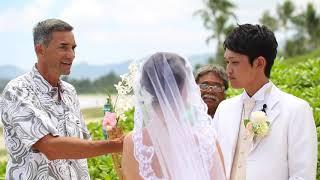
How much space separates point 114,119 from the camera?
13.0 ft

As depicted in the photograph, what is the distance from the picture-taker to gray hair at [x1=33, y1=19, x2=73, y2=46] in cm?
389

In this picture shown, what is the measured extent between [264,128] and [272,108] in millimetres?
164

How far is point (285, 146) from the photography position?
341cm

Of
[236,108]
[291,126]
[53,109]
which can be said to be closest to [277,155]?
[291,126]

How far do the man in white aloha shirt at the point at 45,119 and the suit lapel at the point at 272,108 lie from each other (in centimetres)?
85

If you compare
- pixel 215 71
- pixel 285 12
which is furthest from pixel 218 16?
pixel 215 71

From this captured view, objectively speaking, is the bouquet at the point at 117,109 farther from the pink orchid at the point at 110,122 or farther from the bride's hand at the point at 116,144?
the bride's hand at the point at 116,144

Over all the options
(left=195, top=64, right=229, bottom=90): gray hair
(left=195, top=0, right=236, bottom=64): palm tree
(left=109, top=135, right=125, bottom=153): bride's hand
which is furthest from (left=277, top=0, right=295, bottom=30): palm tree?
(left=109, top=135, right=125, bottom=153): bride's hand

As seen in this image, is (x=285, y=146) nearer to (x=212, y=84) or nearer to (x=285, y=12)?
(x=212, y=84)

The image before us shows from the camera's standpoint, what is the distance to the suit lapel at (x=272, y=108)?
347 centimetres

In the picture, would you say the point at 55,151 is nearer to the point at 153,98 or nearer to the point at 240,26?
the point at 153,98

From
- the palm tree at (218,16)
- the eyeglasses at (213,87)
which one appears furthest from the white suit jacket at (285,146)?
the palm tree at (218,16)

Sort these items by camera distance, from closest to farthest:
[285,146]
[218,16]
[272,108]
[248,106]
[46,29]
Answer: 1. [285,146]
2. [272,108]
3. [248,106]
4. [46,29]
5. [218,16]

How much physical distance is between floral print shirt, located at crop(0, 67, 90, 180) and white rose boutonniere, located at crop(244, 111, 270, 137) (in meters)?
1.22
